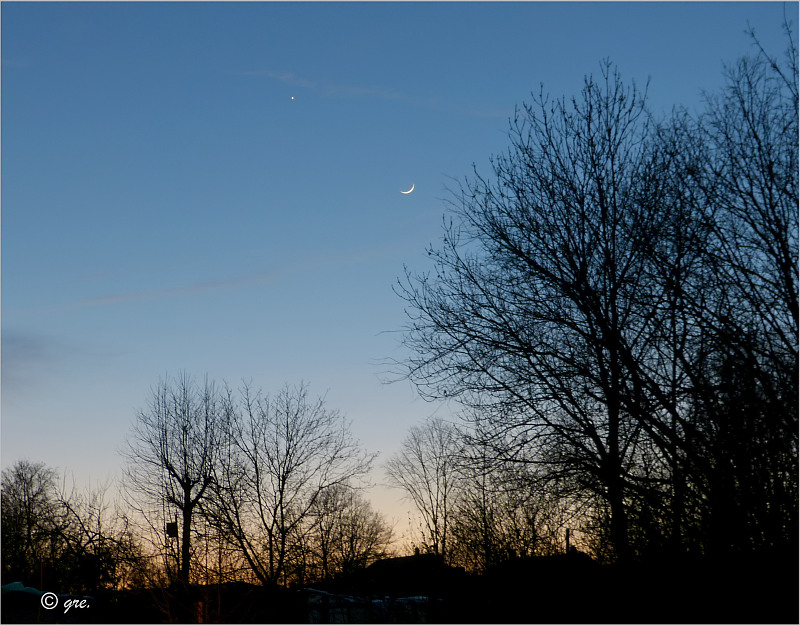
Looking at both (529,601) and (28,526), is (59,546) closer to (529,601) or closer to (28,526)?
(28,526)

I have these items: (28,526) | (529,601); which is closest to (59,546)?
(28,526)

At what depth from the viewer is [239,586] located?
773 inches

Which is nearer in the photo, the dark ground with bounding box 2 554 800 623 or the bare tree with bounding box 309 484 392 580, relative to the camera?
the dark ground with bounding box 2 554 800 623

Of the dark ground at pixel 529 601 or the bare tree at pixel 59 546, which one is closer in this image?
the dark ground at pixel 529 601

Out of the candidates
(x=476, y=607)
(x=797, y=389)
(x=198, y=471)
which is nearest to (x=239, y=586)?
(x=476, y=607)

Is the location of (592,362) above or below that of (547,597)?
above

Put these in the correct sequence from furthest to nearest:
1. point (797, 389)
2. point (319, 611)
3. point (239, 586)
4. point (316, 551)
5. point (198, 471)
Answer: point (316, 551) < point (198, 471) < point (239, 586) < point (319, 611) < point (797, 389)

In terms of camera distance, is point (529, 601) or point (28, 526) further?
point (28, 526)

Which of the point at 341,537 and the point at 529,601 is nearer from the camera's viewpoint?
the point at 529,601

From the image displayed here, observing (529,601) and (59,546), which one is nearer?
(529,601)

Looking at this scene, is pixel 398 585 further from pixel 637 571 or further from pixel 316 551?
pixel 637 571

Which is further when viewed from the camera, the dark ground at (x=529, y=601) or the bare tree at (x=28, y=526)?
the bare tree at (x=28, y=526)

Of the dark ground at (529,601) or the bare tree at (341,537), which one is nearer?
the dark ground at (529,601)

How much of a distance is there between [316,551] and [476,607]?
15381 millimetres
